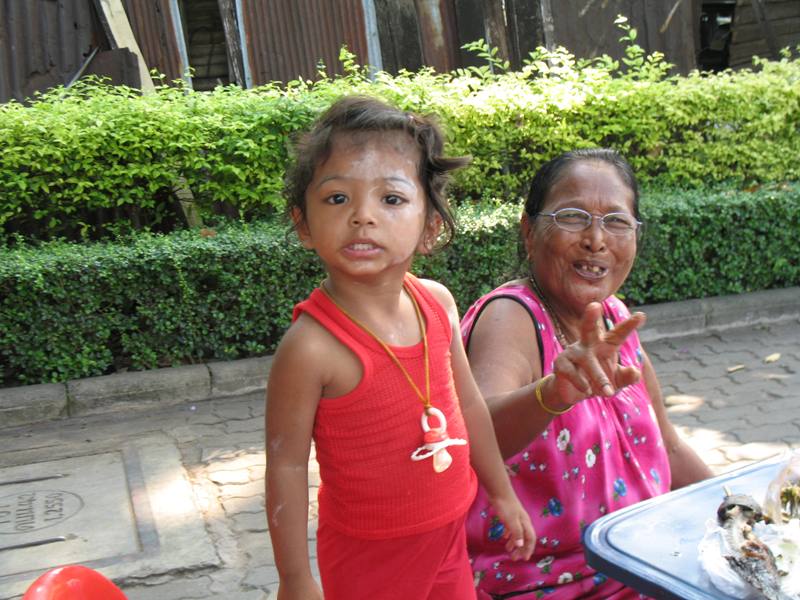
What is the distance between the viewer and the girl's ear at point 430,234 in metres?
1.97

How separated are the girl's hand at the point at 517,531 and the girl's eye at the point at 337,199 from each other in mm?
753

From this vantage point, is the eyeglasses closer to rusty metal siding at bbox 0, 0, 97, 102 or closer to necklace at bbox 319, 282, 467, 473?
necklace at bbox 319, 282, 467, 473

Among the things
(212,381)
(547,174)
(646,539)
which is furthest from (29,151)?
(646,539)

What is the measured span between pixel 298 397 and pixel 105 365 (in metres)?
3.91

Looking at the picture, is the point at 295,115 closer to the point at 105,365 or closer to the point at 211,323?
the point at 211,323

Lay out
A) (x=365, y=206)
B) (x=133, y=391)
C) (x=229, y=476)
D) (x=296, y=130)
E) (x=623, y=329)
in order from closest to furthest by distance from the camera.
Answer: (x=623, y=329) < (x=365, y=206) < (x=229, y=476) < (x=133, y=391) < (x=296, y=130)

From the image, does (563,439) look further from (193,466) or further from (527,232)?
(193,466)

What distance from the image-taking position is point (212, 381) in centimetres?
544

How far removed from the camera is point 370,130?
186 cm

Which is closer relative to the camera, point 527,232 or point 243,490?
point 527,232

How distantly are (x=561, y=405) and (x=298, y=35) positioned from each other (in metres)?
7.69

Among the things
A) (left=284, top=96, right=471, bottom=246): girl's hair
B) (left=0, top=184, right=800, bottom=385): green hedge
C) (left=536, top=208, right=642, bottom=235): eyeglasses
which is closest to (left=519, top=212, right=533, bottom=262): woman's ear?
(left=536, top=208, right=642, bottom=235): eyeglasses

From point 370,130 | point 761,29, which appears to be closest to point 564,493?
point 370,130

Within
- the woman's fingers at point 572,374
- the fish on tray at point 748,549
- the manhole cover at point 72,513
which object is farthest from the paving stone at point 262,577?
the fish on tray at point 748,549
